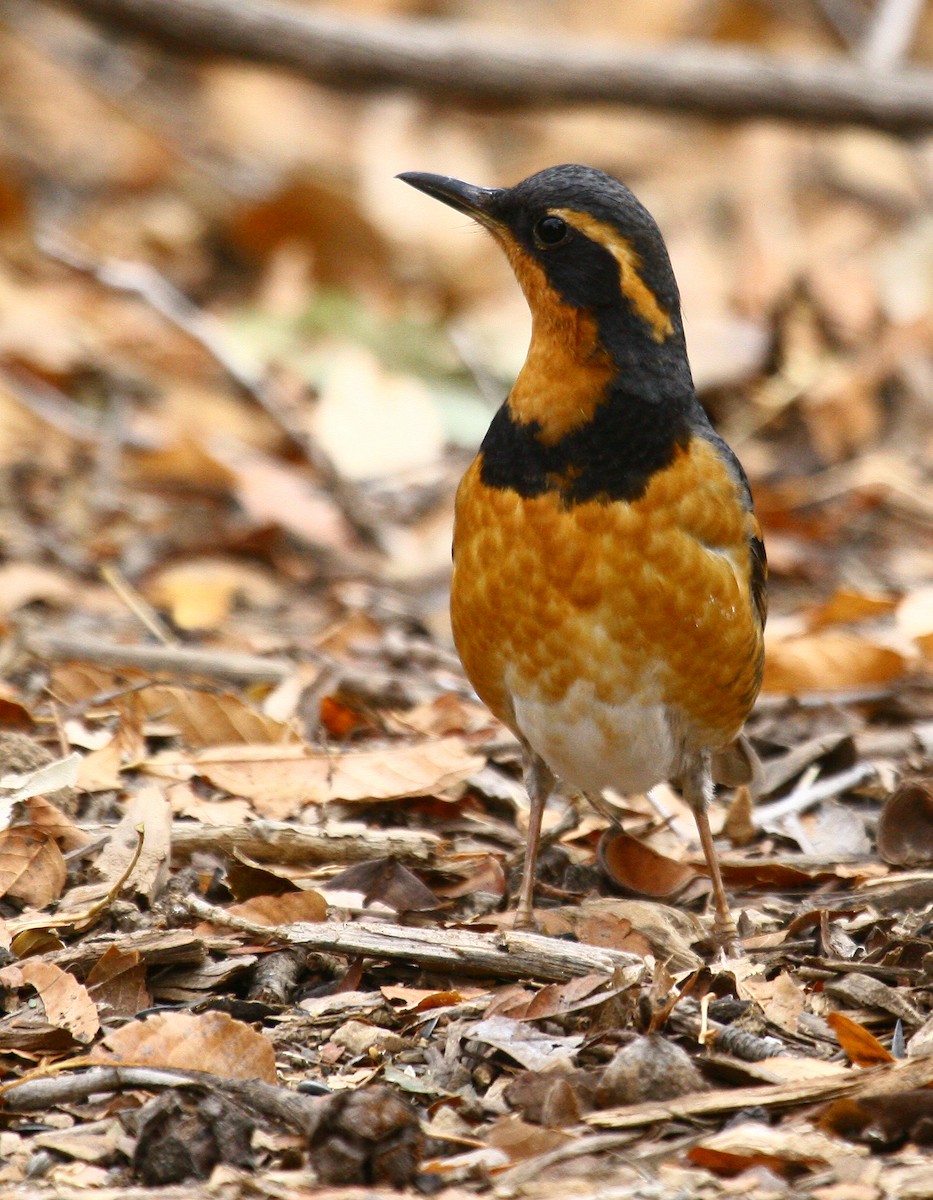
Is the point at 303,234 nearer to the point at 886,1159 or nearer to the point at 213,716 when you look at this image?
the point at 213,716

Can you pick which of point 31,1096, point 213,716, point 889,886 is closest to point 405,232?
point 213,716

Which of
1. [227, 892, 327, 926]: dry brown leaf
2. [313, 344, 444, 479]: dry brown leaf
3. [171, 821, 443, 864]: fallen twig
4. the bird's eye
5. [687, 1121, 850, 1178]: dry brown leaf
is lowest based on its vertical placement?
[687, 1121, 850, 1178]: dry brown leaf

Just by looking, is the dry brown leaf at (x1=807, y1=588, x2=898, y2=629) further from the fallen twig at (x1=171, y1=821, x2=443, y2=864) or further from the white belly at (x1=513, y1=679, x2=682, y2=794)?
the fallen twig at (x1=171, y1=821, x2=443, y2=864)

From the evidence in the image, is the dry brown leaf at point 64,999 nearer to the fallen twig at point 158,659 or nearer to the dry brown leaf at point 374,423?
the fallen twig at point 158,659

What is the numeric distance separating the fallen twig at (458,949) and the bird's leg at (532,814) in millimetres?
600

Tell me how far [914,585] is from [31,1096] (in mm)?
6522

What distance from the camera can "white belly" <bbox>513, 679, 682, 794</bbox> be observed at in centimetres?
579

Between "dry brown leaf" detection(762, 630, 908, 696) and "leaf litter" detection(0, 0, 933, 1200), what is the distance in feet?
0.07

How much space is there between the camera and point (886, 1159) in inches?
163

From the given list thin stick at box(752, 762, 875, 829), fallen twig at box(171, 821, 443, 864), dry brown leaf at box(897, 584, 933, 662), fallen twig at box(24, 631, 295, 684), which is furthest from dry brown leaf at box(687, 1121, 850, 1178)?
dry brown leaf at box(897, 584, 933, 662)

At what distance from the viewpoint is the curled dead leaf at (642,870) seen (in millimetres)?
6414

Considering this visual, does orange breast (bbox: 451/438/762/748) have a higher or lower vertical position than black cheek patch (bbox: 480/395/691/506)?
lower

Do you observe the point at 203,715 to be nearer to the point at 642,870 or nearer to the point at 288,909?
the point at 288,909

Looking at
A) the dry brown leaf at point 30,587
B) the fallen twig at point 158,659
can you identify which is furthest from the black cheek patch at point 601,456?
the dry brown leaf at point 30,587
